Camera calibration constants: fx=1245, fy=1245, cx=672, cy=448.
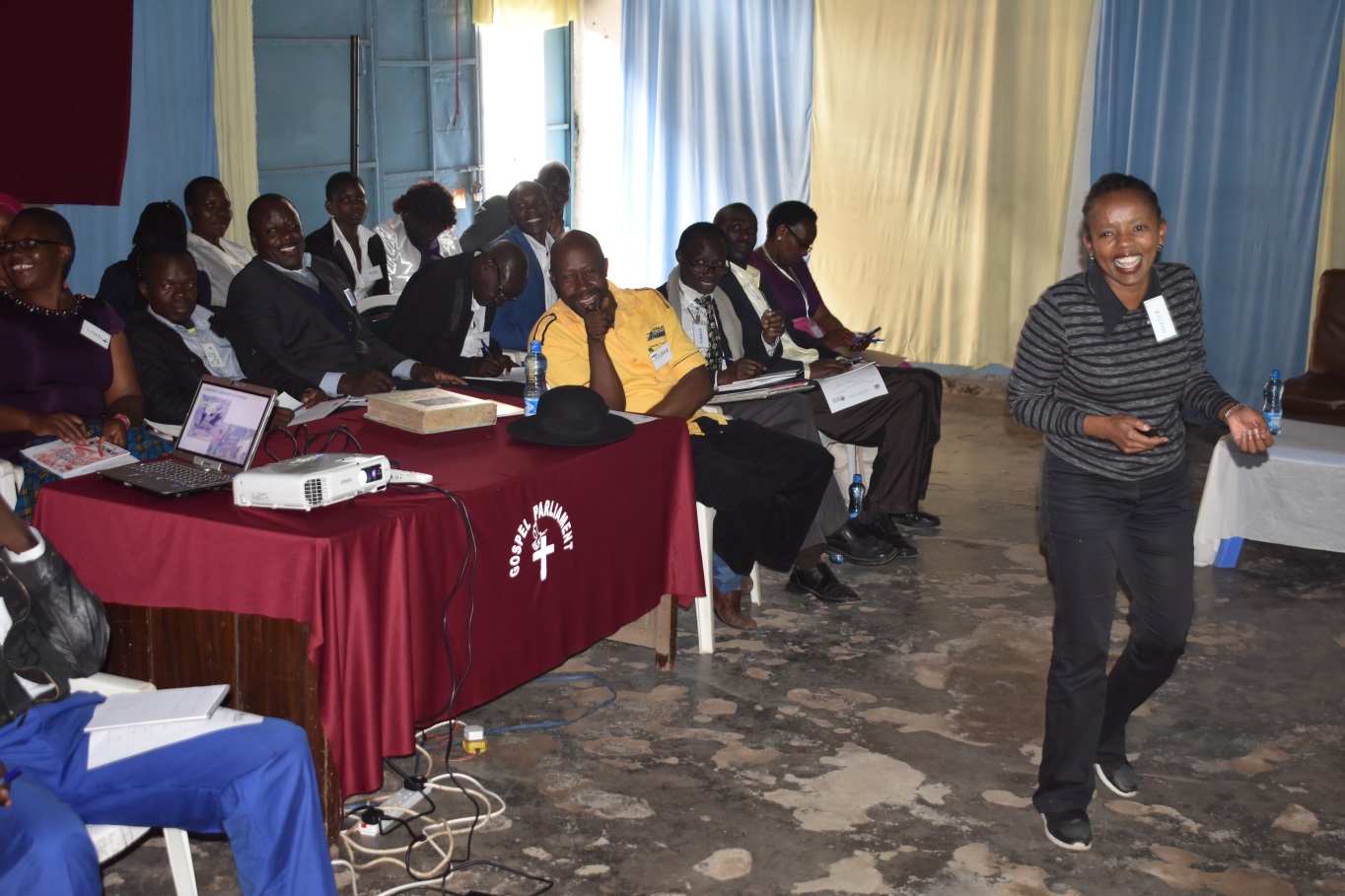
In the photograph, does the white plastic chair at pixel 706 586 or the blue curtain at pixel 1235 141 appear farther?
the blue curtain at pixel 1235 141

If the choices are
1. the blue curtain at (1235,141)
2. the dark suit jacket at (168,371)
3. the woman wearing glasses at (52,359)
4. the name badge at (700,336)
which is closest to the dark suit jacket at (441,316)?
the dark suit jacket at (168,371)

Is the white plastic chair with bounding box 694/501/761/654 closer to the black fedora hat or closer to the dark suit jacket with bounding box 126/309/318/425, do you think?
the black fedora hat

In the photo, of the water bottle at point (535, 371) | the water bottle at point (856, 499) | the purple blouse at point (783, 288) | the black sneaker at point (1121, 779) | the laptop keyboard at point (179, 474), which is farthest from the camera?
the purple blouse at point (783, 288)

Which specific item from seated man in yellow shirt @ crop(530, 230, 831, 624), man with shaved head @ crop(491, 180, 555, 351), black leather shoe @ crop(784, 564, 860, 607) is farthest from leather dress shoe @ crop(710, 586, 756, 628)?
man with shaved head @ crop(491, 180, 555, 351)

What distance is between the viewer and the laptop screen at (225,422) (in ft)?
9.68

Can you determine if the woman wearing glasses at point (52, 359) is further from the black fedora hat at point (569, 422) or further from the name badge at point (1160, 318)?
the name badge at point (1160, 318)

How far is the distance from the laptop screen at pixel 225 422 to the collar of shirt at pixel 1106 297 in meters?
1.91

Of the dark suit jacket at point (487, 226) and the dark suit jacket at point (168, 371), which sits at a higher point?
the dark suit jacket at point (487, 226)

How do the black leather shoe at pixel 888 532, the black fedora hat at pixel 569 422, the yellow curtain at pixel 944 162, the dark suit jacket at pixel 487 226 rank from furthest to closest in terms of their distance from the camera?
the yellow curtain at pixel 944 162 → the dark suit jacket at pixel 487 226 → the black leather shoe at pixel 888 532 → the black fedora hat at pixel 569 422

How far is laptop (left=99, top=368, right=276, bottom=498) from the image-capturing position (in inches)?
112

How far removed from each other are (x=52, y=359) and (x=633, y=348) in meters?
1.80

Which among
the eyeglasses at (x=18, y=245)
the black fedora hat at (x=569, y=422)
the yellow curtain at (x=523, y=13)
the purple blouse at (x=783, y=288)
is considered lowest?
the black fedora hat at (x=569, y=422)

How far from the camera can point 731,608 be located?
4.31 m

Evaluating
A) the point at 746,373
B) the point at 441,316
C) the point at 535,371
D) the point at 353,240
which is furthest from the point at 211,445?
the point at 353,240
